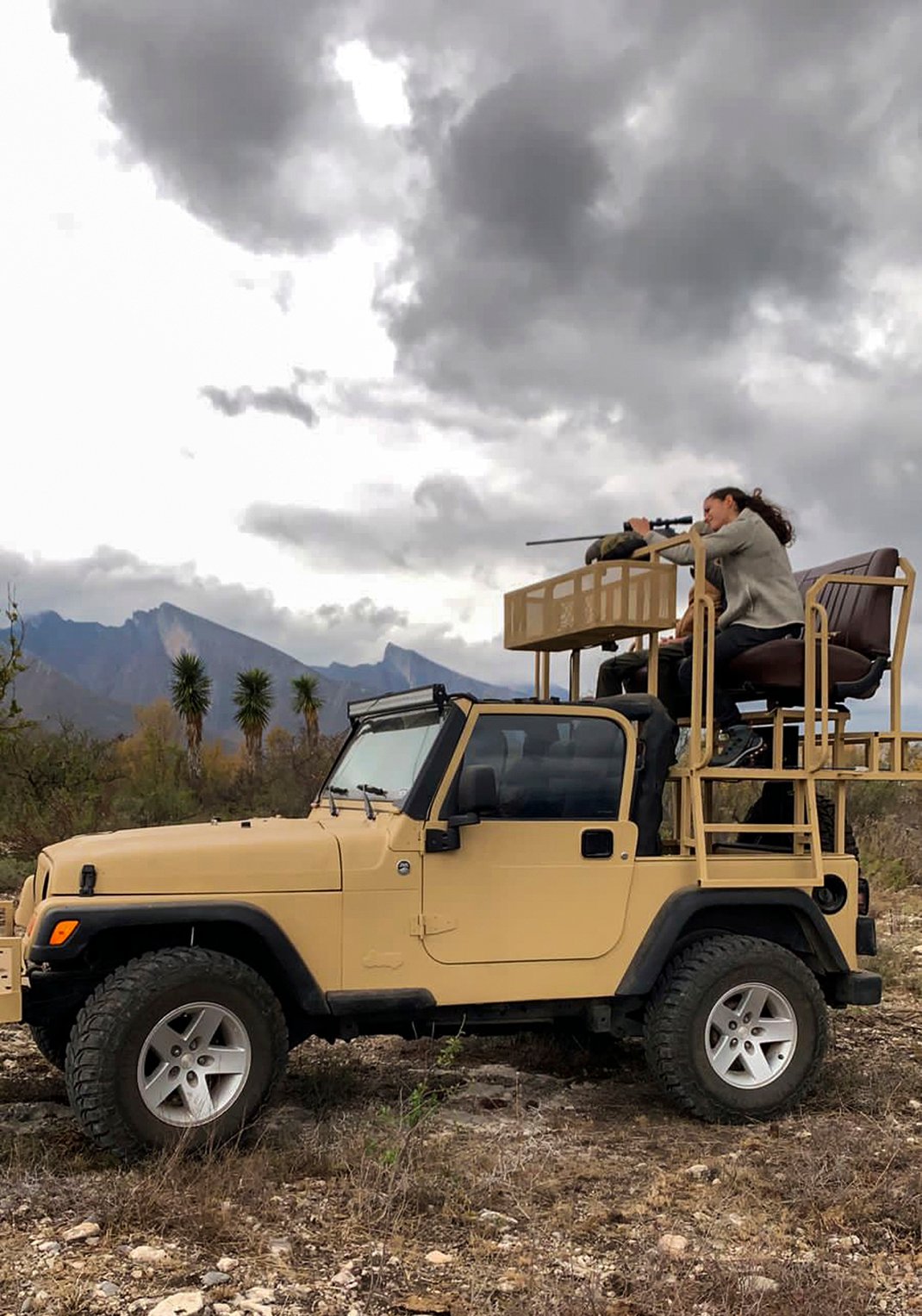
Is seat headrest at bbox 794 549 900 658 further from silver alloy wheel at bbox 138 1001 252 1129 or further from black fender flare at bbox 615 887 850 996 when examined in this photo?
silver alloy wheel at bbox 138 1001 252 1129

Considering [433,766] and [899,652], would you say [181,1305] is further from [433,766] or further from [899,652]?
[899,652]

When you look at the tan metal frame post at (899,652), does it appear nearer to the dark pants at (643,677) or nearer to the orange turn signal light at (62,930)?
the dark pants at (643,677)

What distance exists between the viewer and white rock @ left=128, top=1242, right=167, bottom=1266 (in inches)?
166

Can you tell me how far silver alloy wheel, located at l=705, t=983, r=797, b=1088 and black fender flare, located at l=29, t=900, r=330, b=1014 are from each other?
205 centimetres

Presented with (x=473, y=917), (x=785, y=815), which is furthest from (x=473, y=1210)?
(x=785, y=815)

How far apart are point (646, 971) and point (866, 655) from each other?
226 cm

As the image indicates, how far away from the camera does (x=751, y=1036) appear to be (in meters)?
6.23

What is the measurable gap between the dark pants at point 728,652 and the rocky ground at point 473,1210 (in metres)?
2.10

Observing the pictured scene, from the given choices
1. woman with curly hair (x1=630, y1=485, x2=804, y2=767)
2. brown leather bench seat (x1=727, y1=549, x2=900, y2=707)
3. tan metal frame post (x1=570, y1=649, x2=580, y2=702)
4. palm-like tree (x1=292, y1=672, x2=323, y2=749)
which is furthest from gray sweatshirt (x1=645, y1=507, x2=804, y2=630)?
palm-like tree (x1=292, y1=672, x2=323, y2=749)

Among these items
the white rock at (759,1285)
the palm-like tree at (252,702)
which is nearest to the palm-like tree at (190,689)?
the palm-like tree at (252,702)

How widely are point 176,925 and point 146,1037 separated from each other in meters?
0.52

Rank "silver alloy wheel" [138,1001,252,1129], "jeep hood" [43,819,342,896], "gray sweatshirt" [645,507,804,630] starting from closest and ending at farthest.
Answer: "silver alloy wheel" [138,1001,252,1129] → "jeep hood" [43,819,342,896] → "gray sweatshirt" [645,507,804,630]

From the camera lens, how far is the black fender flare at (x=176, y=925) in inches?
202

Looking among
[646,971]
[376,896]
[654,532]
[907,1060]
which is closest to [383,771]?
[376,896]
